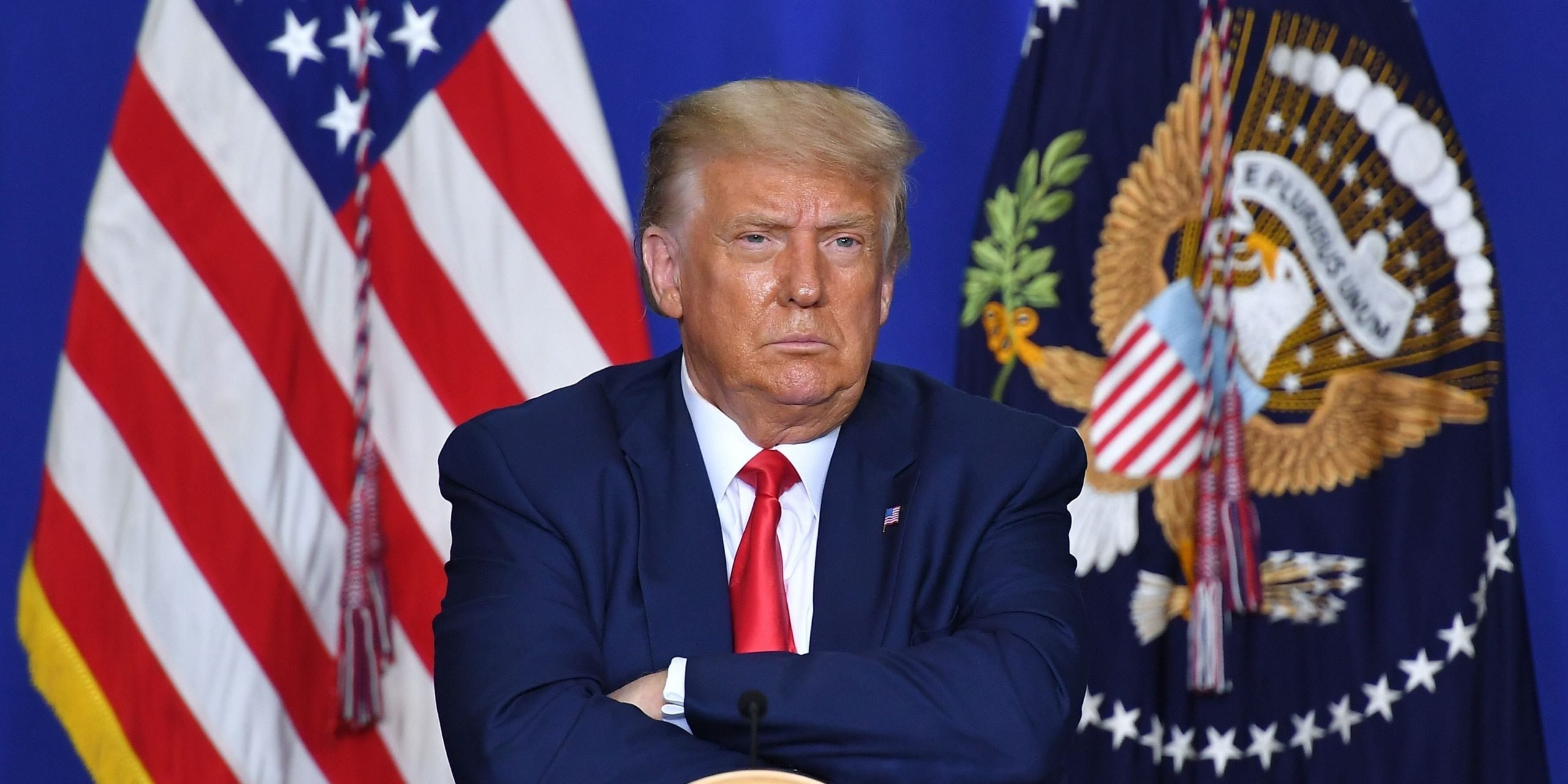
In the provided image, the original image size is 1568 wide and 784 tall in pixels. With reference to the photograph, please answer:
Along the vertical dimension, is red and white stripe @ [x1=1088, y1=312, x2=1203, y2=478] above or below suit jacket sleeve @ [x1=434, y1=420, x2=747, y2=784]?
above

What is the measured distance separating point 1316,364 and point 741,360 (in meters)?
1.46

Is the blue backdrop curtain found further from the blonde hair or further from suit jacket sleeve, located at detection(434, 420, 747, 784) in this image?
suit jacket sleeve, located at detection(434, 420, 747, 784)

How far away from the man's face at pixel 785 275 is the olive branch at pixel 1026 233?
1.06 m

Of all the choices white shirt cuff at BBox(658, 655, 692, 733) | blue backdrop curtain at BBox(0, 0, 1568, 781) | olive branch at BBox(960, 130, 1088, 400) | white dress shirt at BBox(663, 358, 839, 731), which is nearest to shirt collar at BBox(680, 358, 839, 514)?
white dress shirt at BBox(663, 358, 839, 731)

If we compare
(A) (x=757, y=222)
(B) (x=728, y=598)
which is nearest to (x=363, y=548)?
(B) (x=728, y=598)

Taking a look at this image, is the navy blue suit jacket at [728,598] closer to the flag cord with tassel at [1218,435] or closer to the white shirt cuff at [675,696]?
the white shirt cuff at [675,696]

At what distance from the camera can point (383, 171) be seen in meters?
3.09

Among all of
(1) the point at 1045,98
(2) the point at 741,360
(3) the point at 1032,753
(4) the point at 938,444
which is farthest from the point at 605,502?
(1) the point at 1045,98

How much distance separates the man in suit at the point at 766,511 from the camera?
5.80ft

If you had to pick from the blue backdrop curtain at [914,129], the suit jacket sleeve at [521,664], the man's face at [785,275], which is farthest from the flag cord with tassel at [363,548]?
the man's face at [785,275]

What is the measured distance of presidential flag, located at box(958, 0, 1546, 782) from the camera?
297 cm

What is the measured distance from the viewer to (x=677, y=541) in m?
1.96

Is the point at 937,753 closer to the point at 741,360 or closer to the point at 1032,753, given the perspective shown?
the point at 1032,753

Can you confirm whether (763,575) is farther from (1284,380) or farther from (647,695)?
(1284,380)
